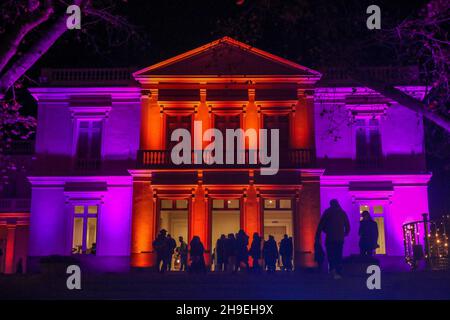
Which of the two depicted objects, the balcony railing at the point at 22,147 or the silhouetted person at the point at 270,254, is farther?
the balcony railing at the point at 22,147

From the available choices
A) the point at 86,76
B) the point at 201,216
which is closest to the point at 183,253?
the point at 201,216

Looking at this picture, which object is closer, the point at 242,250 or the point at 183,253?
the point at 242,250

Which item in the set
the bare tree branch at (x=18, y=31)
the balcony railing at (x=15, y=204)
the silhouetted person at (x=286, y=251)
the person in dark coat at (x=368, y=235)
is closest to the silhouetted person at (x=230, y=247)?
the silhouetted person at (x=286, y=251)

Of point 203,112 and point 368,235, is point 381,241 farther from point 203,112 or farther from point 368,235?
point 203,112

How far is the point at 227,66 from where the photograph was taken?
26766mm

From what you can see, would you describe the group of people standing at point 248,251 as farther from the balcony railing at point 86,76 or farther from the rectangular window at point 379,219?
the balcony railing at point 86,76

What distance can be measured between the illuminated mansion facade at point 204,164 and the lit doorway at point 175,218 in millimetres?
49

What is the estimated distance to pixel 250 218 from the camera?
25.6 m

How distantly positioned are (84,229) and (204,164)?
20.6ft

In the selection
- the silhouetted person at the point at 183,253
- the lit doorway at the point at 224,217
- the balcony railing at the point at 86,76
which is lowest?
the silhouetted person at the point at 183,253

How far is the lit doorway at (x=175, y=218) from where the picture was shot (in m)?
26.1

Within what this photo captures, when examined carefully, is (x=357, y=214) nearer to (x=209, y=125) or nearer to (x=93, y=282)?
(x=209, y=125)

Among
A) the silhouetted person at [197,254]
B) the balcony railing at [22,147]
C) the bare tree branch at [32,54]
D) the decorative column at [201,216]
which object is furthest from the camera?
the balcony railing at [22,147]

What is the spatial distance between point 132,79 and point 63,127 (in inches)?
155
